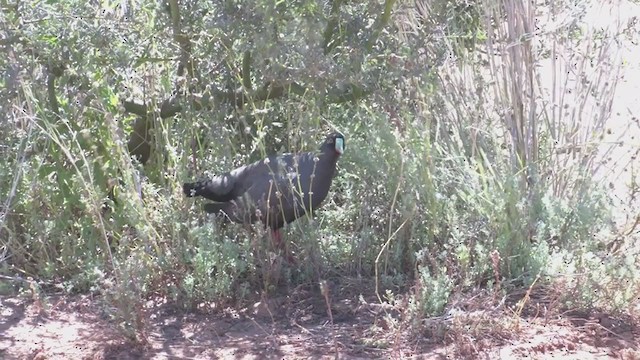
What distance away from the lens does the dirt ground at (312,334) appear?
4.72 meters

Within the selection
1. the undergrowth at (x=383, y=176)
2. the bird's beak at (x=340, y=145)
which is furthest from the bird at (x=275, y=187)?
the undergrowth at (x=383, y=176)

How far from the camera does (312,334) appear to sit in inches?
198

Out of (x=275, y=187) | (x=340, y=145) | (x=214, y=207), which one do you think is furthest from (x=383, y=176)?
(x=214, y=207)

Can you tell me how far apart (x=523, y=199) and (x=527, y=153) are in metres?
0.61

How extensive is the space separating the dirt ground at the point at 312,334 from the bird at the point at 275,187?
515 mm

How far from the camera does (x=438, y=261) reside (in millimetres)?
5340

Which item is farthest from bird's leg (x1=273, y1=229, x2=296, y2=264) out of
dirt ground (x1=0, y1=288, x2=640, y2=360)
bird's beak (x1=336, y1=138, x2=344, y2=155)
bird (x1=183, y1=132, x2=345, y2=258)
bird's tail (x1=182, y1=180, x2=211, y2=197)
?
bird's beak (x1=336, y1=138, x2=344, y2=155)

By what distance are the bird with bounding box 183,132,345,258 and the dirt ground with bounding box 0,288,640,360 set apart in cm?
52

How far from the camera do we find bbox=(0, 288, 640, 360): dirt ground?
15.5 feet

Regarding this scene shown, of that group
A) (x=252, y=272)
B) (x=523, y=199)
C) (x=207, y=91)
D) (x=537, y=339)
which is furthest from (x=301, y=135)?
(x=537, y=339)

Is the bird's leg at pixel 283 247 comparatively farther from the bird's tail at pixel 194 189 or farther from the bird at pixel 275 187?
the bird's tail at pixel 194 189

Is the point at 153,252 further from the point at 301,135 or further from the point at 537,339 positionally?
the point at 537,339

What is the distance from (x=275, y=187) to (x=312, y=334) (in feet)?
3.29

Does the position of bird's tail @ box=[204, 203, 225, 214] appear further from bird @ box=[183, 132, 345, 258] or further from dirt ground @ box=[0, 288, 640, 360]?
dirt ground @ box=[0, 288, 640, 360]
